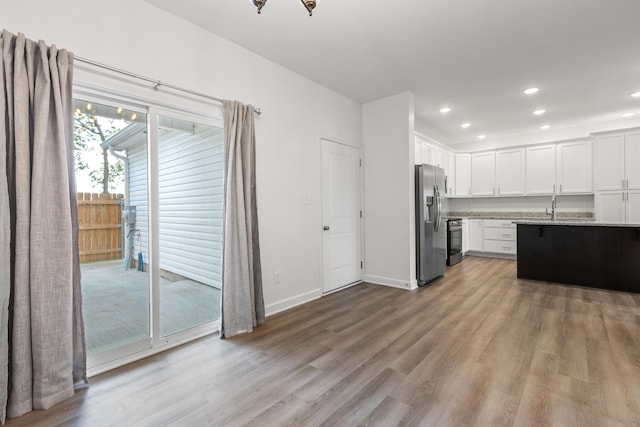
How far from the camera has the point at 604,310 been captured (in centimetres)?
335

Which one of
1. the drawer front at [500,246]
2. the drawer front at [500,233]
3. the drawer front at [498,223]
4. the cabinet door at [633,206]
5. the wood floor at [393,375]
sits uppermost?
the cabinet door at [633,206]

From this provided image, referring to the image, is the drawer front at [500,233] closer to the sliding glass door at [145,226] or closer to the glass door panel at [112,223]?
the sliding glass door at [145,226]

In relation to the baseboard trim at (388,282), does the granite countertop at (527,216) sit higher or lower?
higher

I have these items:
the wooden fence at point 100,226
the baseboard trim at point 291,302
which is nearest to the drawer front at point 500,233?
the baseboard trim at point 291,302

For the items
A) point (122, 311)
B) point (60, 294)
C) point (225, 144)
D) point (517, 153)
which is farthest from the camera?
point (517, 153)

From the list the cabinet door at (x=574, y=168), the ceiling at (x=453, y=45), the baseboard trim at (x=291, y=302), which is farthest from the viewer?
the cabinet door at (x=574, y=168)

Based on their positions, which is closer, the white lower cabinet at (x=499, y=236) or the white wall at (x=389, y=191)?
the white wall at (x=389, y=191)

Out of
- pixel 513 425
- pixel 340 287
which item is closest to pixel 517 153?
pixel 340 287

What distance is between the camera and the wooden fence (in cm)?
220

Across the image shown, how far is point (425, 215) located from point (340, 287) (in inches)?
64.3

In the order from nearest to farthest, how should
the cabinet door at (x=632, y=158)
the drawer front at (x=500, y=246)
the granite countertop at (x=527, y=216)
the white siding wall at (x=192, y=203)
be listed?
the white siding wall at (x=192, y=203) → the cabinet door at (x=632, y=158) → the granite countertop at (x=527, y=216) → the drawer front at (x=500, y=246)

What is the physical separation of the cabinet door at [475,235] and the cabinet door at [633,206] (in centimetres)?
236

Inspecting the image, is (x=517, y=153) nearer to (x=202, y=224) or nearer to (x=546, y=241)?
(x=546, y=241)

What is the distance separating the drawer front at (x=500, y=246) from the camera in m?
6.43
